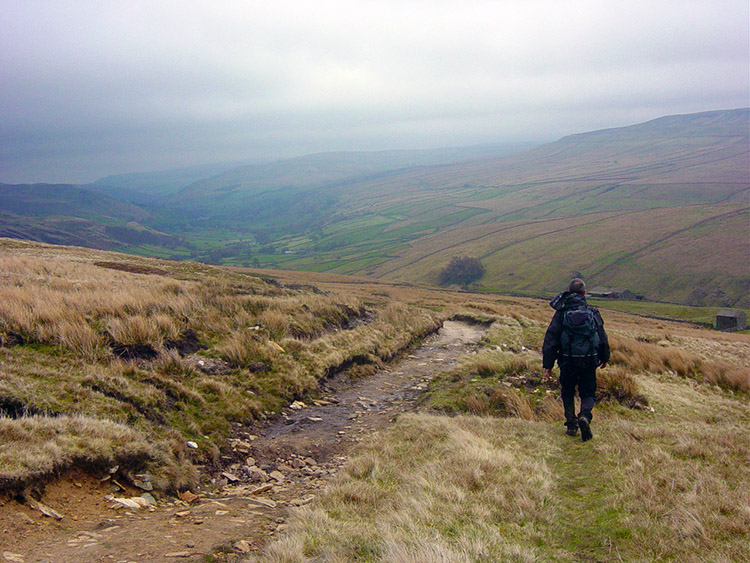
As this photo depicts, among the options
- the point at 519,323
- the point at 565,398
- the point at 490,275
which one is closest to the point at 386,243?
the point at 490,275

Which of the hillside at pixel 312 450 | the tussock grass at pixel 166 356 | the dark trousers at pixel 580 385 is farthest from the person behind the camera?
the dark trousers at pixel 580 385

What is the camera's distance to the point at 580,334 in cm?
798

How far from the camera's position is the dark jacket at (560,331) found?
26.5ft

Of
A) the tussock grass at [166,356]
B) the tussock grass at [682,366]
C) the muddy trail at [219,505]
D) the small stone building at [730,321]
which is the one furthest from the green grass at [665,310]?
the muddy trail at [219,505]

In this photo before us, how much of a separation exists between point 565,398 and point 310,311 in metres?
10.0

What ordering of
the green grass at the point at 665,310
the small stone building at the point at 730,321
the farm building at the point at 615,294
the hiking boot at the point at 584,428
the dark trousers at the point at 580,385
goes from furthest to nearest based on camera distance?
the farm building at the point at 615,294, the green grass at the point at 665,310, the small stone building at the point at 730,321, the dark trousers at the point at 580,385, the hiking boot at the point at 584,428

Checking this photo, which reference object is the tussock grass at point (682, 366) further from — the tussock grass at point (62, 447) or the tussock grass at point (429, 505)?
the tussock grass at point (62, 447)

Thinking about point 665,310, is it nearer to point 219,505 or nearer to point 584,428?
point 584,428

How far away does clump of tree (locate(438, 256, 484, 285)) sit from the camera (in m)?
121

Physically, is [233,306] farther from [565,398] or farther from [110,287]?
[565,398]

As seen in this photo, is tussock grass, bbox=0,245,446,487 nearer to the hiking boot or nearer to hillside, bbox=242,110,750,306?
the hiking boot

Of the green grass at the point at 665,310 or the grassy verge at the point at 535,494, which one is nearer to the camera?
the grassy verge at the point at 535,494

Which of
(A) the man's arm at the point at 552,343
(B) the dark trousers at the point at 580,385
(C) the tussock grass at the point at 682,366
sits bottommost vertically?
(C) the tussock grass at the point at 682,366

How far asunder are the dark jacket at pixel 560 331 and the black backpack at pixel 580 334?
0.09m
